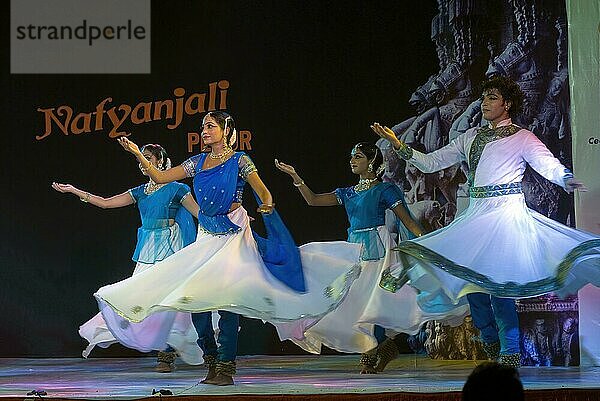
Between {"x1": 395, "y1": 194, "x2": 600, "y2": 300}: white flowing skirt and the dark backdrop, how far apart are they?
1.43 m

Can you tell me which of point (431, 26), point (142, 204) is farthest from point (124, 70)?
point (431, 26)

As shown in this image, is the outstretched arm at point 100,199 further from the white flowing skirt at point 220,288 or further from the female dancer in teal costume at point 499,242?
the female dancer in teal costume at point 499,242

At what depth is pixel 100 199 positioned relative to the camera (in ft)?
21.5

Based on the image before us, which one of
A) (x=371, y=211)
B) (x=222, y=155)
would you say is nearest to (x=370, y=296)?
(x=371, y=211)

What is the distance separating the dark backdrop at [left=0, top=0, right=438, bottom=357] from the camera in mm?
6645

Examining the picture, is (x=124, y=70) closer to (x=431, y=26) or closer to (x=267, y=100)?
(x=267, y=100)

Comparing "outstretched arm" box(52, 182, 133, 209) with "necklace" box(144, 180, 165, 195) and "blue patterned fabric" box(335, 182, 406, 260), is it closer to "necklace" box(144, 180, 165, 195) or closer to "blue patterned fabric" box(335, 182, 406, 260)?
"necklace" box(144, 180, 165, 195)

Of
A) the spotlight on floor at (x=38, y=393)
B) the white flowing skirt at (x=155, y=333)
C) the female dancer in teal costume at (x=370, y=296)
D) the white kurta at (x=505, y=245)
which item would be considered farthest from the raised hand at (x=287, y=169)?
the spotlight on floor at (x=38, y=393)

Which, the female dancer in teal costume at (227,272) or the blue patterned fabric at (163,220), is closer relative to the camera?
the female dancer in teal costume at (227,272)

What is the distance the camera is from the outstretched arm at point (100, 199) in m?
6.48

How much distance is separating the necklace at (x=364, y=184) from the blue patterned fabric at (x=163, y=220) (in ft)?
3.49

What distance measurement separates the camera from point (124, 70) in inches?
265

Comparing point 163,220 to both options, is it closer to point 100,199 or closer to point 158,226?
point 158,226

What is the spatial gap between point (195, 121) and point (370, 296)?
68.5 inches
